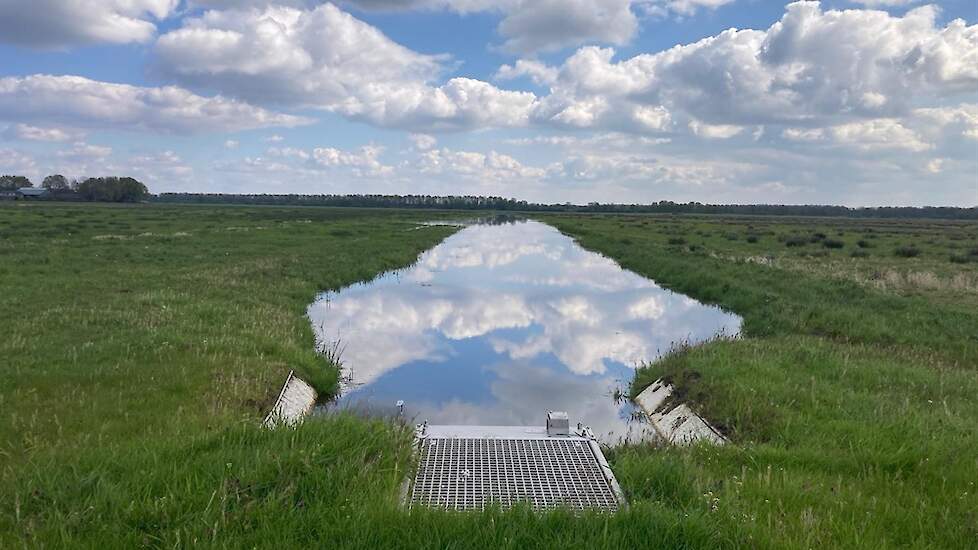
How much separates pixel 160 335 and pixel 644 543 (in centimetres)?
1085

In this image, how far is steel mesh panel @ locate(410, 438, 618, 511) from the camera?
18.7 feet

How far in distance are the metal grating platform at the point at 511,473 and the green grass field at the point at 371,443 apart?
313mm

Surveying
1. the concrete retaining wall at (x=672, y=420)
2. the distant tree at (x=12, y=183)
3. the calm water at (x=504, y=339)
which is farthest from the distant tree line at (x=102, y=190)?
the concrete retaining wall at (x=672, y=420)

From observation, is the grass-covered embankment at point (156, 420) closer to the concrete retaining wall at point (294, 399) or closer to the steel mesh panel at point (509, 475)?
the concrete retaining wall at point (294, 399)

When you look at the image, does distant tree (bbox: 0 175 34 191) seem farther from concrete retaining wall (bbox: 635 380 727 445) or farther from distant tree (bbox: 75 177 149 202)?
concrete retaining wall (bbox: 635 380 727 445)

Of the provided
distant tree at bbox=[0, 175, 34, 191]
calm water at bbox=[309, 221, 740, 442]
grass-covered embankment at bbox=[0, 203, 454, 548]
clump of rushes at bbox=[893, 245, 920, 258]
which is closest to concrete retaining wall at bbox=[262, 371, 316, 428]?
grass-covered embankment at bbox=[0, 203, 454, 548]

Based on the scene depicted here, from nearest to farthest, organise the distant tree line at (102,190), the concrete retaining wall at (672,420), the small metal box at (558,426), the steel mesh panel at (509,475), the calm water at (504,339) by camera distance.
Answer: the steel mesh panel at (509,475) → the small metal box at (558,426) → the concrete retaining wall at (672,420) → the calm water at (504,339) → the distant tree line at (102,190)

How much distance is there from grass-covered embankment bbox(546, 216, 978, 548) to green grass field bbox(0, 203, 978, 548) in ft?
0.12

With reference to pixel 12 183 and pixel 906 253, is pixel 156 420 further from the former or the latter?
pixel 12 183

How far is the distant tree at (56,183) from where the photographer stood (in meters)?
172

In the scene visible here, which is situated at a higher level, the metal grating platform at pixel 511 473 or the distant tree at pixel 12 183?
the distant tree at pixel 12 183

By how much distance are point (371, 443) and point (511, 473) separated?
5.03ft

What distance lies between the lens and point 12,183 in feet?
569

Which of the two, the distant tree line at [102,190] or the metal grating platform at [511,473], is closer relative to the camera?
the metal grating platform at [511,473]
